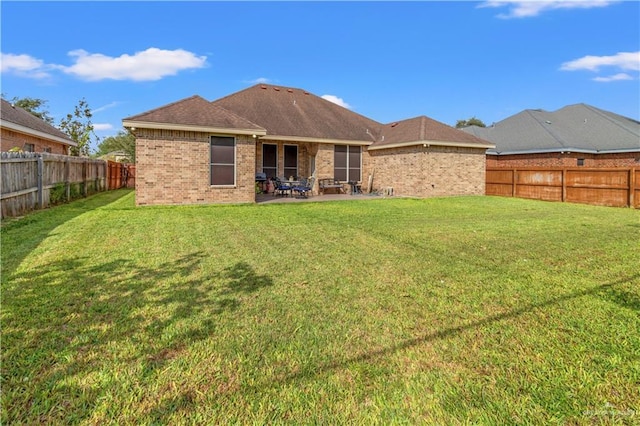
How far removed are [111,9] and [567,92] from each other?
3168 cm

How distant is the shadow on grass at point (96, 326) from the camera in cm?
225

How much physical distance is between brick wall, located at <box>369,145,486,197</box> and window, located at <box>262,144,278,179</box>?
18.1 feet

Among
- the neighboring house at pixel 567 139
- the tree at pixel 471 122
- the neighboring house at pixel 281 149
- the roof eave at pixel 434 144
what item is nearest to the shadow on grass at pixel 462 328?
the neighboring house at pixel 281 149

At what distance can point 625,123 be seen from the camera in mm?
25484

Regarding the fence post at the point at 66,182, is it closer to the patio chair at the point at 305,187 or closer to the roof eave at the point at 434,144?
the patio chair at the point at 305,187

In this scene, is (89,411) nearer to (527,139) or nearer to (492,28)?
(492,28)

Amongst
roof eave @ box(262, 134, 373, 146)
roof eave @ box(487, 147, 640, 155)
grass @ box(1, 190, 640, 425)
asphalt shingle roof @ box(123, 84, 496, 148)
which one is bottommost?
grass @ box(1, 190, 640, 425)

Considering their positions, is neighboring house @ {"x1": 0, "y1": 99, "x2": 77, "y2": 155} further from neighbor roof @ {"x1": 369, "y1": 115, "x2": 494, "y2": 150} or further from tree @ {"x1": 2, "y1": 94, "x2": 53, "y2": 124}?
tree @ {"x1": 2, "y1": 94, "x2": 53, "y2": 124}

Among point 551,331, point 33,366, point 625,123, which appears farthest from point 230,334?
point 625,123

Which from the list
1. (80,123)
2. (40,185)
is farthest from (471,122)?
(40,185)

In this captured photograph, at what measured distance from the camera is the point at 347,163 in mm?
19094

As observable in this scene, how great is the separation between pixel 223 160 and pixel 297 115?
306 inches

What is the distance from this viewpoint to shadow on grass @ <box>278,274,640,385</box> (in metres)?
2.53

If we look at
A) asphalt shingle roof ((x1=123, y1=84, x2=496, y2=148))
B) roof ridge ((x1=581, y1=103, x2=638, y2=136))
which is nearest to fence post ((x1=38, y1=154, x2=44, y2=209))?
asphalt shingle roof ((x1=123, y1=84, x2=496, y2=148))
